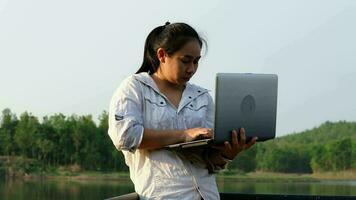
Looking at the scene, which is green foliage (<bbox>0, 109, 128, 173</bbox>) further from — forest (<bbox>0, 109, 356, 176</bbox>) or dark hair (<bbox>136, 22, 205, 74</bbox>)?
dark hair (<bbox>136, 22, 205, 74</bbox>)

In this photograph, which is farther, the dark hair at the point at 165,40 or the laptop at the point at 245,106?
the dark hair at the point at 165,40

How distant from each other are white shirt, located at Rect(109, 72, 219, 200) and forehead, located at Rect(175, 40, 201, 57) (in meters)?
0.12

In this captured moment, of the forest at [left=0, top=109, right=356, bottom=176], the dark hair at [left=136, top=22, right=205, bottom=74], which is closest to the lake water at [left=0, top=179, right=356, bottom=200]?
the forest at [left=0, top=109, right=356, bottom=176]

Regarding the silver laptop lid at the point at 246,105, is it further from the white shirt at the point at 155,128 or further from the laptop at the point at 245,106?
the white shirt at the point at 155,128

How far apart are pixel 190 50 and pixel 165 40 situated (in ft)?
0.26

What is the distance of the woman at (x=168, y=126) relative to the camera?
6.44 feet

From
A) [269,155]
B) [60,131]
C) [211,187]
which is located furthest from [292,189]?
[211,187]

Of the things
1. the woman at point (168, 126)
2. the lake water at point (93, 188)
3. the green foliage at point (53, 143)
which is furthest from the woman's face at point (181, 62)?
the green foliage at point (53, 143)

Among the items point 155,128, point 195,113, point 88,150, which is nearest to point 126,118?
point 155,128

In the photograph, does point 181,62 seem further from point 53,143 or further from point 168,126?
point 53,143

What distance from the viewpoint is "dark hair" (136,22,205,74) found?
79.8 inches

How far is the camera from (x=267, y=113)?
198cm

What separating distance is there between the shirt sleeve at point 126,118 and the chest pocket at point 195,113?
5.0 inches

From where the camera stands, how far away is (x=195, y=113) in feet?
6.77
